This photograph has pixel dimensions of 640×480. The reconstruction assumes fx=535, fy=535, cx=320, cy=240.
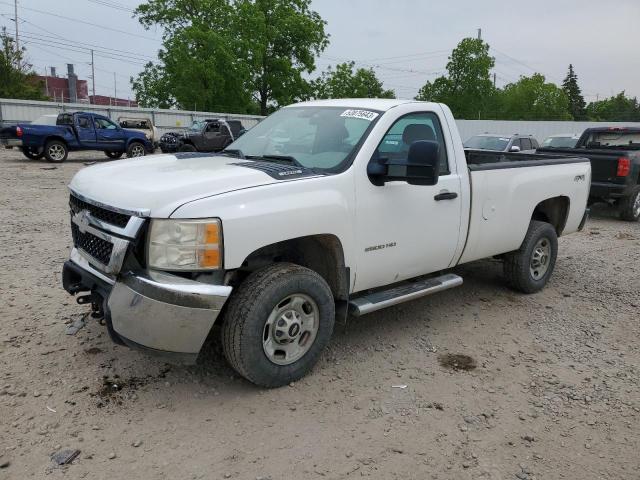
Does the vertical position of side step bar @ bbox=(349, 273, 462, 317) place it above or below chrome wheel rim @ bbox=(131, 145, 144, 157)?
below

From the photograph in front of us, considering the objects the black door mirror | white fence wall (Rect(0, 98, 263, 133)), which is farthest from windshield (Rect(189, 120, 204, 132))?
the black door mirror

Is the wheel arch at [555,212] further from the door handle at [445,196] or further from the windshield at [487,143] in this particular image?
the windshield at [487,143]

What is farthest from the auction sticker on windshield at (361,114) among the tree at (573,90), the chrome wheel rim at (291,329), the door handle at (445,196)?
the tree at (573,90)

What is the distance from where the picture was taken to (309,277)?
3.45 meters

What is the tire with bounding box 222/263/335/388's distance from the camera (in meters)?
3.22

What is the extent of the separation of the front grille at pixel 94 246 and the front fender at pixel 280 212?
1.94 feet

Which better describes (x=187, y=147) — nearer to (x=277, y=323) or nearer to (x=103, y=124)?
(x=103, y=124)

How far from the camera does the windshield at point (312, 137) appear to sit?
3.85 m

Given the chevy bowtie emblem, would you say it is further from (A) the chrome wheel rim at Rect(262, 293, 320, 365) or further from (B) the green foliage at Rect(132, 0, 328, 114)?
(B) the green foliage at Rect(132, 0, 328, 114)

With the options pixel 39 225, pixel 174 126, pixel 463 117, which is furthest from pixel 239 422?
pixel 463 117

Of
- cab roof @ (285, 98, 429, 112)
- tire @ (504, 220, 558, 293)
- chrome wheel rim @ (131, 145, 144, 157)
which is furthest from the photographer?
chrome wheel rim @ (131, 145, 144, 157)

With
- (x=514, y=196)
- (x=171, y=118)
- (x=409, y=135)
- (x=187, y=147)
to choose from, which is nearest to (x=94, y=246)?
(x=409, y=135)

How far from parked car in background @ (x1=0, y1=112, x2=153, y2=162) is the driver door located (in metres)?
17.6

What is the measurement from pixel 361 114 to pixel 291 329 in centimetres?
174
